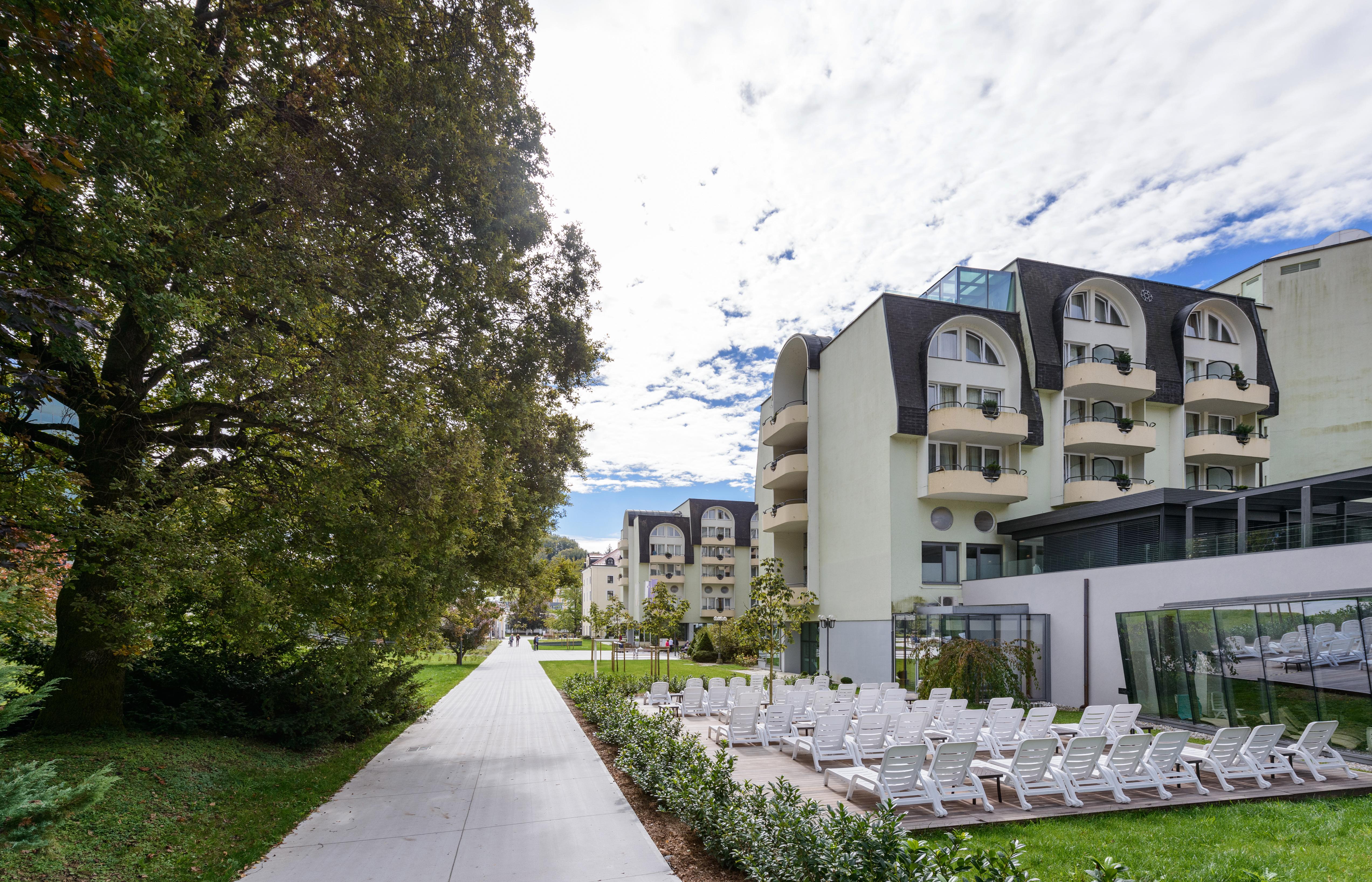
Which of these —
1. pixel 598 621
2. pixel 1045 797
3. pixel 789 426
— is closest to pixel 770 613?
pixel 1045 797

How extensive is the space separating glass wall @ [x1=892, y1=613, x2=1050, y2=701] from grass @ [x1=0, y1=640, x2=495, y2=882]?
19536 mm

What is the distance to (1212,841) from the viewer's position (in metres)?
7.91

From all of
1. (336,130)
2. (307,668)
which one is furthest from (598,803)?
(336,130)

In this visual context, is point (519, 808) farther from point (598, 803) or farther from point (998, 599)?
point (998, 599)

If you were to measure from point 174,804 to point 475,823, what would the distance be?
364cm

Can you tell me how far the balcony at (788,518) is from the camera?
35312 millimetres

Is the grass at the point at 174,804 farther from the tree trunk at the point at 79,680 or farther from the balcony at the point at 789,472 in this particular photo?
the balcony at the point at 789,472

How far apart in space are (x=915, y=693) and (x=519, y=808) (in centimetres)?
1841

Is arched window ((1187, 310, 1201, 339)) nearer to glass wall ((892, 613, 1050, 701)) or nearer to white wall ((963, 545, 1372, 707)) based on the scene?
white wall ((963, 545, 1372, 707))

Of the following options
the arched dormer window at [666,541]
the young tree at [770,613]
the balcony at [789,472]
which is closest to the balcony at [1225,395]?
the balcony at [789,472]

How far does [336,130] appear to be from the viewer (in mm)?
9664

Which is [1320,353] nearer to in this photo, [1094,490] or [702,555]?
[1094,490]

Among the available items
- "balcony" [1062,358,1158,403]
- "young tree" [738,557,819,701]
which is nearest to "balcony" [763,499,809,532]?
"balcony" [1062,358,1158,403]

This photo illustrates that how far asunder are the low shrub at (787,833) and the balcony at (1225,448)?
96.4ft
